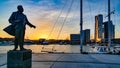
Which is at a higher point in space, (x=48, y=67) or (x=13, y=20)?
(x=13, y=20)

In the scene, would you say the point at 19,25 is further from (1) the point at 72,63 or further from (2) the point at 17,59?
(1) the point at 72,63

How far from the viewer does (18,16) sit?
40.6 ft

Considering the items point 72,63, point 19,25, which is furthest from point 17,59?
point 72,63

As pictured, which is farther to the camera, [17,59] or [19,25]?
[19,25]

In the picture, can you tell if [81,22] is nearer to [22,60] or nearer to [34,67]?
[34,67]

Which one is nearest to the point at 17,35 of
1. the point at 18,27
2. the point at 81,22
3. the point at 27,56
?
the point at 18,27

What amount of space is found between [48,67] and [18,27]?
417cm

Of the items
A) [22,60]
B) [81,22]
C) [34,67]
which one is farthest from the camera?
[81,22]

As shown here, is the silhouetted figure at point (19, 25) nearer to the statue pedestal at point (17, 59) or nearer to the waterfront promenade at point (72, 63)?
the statue pedestal at point (17, 59)

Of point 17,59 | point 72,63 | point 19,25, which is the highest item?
point 19,25

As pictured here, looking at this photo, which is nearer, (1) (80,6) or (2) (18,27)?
(2) (18,27)

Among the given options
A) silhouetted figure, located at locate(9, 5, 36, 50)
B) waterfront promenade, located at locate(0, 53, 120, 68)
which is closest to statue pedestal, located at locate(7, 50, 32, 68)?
silhouetted figure, located at locate(9, 5, 36, 50)

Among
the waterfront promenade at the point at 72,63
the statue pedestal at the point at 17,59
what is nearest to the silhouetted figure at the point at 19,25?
the statue pedestal at the point at 17,59

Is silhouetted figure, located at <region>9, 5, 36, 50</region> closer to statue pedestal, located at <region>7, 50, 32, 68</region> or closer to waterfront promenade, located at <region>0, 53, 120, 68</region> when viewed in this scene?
statue pedestal, located at <region>7, 50, 32, 68</region>
